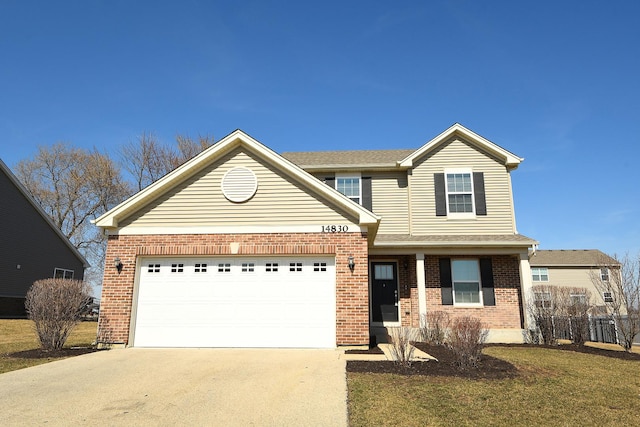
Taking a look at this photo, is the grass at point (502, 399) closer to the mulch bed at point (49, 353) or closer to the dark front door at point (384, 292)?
the dark front door at point (384, 292)

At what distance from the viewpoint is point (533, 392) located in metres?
6.37

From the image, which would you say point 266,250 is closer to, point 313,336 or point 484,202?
point 313,336

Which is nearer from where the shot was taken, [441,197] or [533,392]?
[533,392]

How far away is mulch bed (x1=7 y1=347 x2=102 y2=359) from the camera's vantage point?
941 cm

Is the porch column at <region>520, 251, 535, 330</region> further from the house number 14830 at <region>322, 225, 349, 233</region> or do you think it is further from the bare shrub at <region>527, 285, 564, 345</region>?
the house number 14830 at <region>322, 225, 349, 233</region>

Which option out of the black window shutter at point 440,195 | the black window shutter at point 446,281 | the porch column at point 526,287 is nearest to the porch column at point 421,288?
the black window shutter at point 446,281

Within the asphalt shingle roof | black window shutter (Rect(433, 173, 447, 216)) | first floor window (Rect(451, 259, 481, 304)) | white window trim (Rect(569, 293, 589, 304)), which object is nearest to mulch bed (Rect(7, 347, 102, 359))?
the asphalt shingle roof

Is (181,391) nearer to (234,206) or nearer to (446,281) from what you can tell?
(234,206)

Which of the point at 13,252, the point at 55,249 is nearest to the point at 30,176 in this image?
the point at 55,249

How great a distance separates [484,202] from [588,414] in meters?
10.4

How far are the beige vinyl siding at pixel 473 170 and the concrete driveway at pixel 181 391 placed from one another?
7.57 metres

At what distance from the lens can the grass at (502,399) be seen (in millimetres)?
5066

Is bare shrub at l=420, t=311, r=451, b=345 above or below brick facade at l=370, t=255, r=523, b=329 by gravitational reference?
below

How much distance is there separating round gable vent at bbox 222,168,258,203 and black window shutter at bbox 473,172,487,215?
27.9ft
